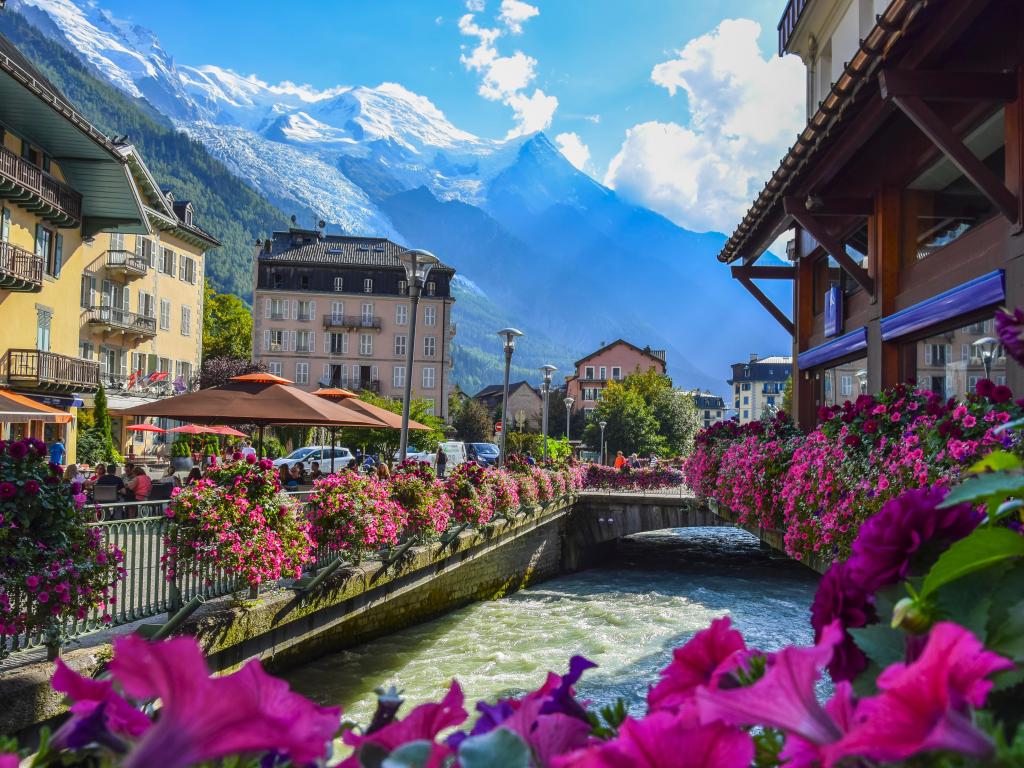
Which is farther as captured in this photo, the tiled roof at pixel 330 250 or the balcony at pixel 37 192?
the tiled roof at pixel 330 250

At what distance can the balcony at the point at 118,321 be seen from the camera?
37.8 m

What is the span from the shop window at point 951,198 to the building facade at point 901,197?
0.02 m

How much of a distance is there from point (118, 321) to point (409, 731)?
139ft

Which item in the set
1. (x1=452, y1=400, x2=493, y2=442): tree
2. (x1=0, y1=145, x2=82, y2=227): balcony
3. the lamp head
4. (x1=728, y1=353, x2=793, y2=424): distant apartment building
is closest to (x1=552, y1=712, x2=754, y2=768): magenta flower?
the lamp head

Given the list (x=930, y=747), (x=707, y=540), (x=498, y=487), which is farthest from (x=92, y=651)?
(x=707, y=540)

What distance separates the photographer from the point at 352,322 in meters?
73.8

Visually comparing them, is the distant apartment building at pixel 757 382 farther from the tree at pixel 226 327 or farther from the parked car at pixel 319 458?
the parked car at pixel 319 458

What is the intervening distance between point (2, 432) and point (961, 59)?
94.1 feet

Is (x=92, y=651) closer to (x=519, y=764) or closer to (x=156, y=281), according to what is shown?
(x=519, y=764)

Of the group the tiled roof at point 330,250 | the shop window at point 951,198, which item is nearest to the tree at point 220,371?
the tiled roof at point 330,250

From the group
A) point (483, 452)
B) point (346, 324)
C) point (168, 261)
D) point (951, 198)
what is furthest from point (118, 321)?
point (951, 198)

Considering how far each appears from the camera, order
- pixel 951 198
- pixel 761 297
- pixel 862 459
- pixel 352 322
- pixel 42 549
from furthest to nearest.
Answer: pixel 352 322 < pixel 761 297 < pixel 951 198 < pixel 862 459 < pixel 42 549

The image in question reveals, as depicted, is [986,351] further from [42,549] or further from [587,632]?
[42,549]

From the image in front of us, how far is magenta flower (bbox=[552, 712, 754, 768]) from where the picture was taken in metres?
0.75
